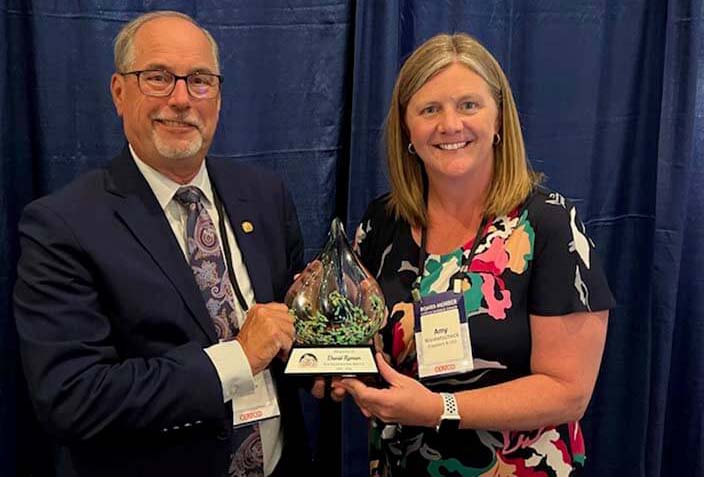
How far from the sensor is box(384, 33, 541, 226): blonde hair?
142 centimetres

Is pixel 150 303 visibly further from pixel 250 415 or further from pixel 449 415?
pixel 449 415

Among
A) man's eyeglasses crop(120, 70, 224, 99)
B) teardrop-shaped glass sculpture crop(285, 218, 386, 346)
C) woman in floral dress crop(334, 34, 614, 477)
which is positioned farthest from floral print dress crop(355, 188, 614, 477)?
man's eyeglasses crop(120, 70, 224, 99)

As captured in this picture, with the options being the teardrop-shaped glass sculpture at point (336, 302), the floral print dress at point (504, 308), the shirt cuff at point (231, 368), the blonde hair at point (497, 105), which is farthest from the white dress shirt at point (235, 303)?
the blonde hair at point (497, 105)

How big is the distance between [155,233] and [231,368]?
0.28 m

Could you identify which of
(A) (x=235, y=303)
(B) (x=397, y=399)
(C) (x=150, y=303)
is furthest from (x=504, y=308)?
(C) (x=150, y=303)

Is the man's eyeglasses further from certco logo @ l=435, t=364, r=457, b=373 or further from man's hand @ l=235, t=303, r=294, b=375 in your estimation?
certco logo @ l=435, t=364, r=457, b=373

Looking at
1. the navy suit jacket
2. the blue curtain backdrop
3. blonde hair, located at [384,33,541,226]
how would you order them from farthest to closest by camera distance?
the blue curtain backdrop → blonde hair, located at [384,33,541,226] → the navy suit jacket

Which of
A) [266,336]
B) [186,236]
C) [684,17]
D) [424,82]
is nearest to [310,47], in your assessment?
[424,82]

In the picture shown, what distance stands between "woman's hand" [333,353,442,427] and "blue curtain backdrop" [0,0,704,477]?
71 centimetres

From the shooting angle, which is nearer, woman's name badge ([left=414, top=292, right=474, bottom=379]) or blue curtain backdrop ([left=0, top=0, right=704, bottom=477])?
woman's name badge ([left=414, top=292, right=474, bottom=379])

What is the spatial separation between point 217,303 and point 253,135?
681mm

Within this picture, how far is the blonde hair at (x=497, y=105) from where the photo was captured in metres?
1.42

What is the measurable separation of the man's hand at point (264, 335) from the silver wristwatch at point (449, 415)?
31 centimetres

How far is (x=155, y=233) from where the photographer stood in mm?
1306
